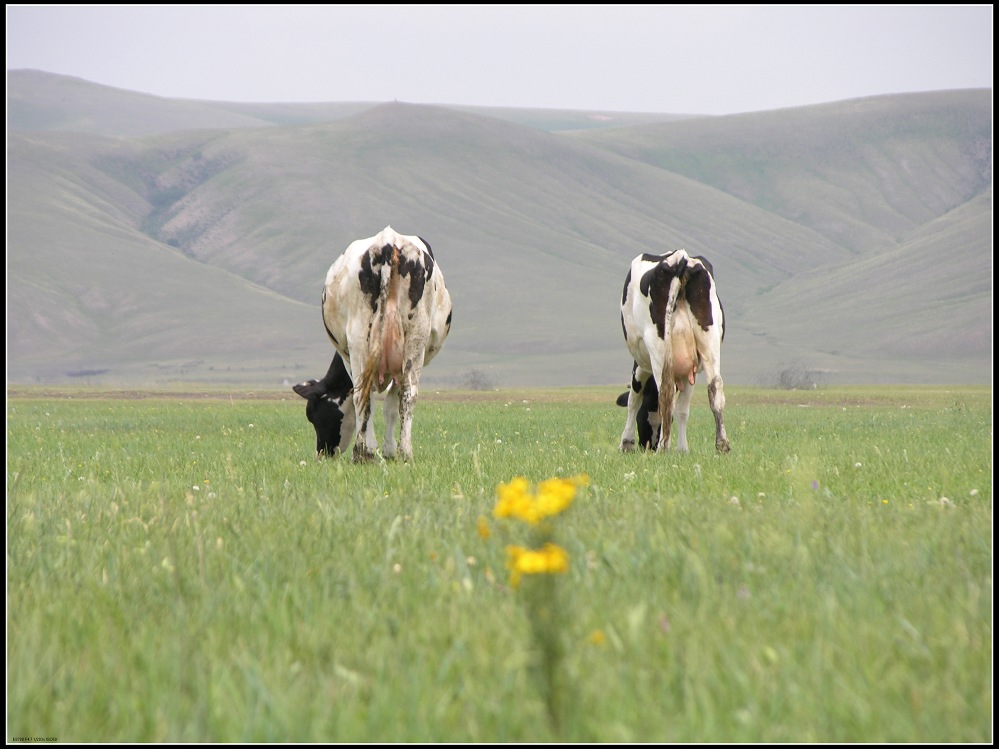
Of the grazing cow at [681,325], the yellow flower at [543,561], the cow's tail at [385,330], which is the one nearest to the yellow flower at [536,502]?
the yellow flower at [543,561]

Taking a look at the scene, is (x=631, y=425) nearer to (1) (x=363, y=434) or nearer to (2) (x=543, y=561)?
(1) (x=363, y=434)

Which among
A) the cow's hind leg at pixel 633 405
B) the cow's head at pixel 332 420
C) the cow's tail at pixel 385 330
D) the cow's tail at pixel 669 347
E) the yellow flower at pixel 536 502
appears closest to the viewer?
the yellow flower at pixel 536 502

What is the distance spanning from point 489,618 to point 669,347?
968 centimetres

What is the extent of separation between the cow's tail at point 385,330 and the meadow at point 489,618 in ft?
14.2

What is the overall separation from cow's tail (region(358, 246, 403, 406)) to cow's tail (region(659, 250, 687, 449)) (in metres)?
3.24

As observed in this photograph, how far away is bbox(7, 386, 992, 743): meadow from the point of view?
2.95 meters

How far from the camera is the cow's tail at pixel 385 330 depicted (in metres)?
12.2

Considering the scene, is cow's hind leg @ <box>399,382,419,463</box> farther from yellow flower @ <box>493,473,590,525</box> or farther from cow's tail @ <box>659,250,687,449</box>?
yellow flower @ <box>493,473,590,525</box>

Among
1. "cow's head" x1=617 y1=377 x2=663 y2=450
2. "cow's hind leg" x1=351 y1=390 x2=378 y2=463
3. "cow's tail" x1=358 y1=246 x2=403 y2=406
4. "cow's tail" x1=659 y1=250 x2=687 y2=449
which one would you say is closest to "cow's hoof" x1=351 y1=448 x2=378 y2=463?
"cow's hind leg" x1=351 y1=390 x2=378 y2=463

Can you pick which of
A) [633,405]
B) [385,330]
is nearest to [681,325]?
[633,405]

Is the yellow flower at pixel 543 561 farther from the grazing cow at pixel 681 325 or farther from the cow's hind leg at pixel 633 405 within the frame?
the cow's hind leg at pixel 633 405

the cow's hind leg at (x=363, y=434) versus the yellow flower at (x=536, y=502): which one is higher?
the yellow flower at (x=536, y=502)

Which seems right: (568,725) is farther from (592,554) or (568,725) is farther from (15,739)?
(592,554)

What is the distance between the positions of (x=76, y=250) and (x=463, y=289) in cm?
6472
